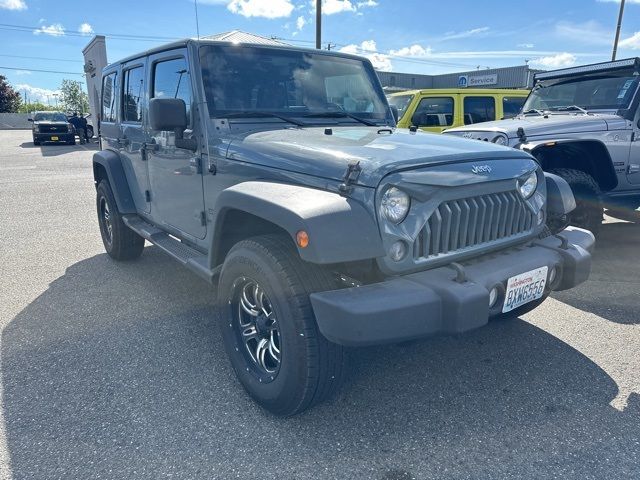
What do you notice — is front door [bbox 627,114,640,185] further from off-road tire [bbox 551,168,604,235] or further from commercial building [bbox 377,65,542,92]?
commercial building [bbox 377,65,542,92]

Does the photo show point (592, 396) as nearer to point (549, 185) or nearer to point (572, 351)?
point (572, 351)

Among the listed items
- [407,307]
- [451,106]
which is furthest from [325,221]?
[451,106]

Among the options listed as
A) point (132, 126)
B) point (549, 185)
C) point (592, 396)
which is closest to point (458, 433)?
point (592, 396)

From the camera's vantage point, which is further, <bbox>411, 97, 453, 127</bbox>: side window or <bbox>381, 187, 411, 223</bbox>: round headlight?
<bbox>411, 97, 453, 127</bbox>: side window

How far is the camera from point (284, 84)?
3.36 meters

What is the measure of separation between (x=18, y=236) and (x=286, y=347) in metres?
5.57

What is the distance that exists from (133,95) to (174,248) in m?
1.63

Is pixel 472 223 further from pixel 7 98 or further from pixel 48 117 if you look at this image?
pixel 7 98

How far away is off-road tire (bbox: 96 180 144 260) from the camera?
4.91 m

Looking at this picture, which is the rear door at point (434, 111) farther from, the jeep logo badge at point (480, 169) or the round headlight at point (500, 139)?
the jeep logo badge at point (480, 169)

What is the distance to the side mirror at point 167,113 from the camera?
113 inches

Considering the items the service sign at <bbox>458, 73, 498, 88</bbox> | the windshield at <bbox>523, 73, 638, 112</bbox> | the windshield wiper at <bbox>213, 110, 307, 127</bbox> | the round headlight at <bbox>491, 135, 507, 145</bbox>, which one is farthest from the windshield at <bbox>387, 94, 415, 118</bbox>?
the service sign at <bbox>458, 73, 498, 88</bbox>

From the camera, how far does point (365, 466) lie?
218cm

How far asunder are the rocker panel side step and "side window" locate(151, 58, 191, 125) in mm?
921
